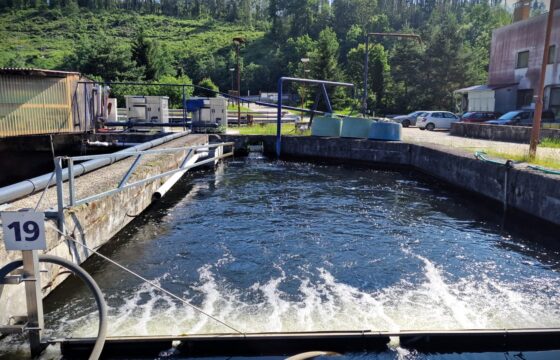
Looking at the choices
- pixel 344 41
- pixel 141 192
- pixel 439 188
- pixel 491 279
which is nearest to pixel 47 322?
pixel 141 192

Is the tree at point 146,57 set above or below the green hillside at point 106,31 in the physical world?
below

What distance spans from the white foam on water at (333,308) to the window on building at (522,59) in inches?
1246

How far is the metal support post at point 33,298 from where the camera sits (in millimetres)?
4281

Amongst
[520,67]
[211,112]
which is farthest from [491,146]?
[520,67]

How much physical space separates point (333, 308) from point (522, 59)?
34.8 m

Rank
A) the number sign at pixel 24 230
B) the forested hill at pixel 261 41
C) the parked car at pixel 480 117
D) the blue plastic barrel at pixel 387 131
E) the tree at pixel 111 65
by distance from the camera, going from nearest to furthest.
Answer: the number sign at pixel 24 230 → the blue plastic barrel at pixel 387 131 → the parked car at pixel 480 117 → the tree at pixel 111 65 → the forested hill at pixel 261 41

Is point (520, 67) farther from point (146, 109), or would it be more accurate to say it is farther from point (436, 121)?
point (146, 109)

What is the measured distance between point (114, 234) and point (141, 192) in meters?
1.85

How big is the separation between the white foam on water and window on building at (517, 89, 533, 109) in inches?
1194

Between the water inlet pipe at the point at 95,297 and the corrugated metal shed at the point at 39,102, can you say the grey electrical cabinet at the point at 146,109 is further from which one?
the water inlet pipe at the point at 95,297

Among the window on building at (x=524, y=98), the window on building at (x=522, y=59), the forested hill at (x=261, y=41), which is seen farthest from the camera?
the forested hill at (x=261, y=41)

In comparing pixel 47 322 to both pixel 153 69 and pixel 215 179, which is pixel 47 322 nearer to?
pixel 215 179

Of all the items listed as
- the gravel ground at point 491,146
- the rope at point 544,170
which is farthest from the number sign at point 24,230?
the gravel ground at point 491,146

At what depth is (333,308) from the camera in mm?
6105
